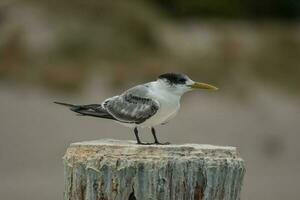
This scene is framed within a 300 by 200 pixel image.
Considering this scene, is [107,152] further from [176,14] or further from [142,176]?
[176,14]

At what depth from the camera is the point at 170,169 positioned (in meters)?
4.51

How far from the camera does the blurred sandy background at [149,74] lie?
1781 cm

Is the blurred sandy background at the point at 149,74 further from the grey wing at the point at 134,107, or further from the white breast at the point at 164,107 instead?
the white breast at the point at 164,107

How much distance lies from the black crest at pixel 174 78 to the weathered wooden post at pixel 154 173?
121 cm

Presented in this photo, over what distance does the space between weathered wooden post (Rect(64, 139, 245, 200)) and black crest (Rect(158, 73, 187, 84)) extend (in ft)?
3.95

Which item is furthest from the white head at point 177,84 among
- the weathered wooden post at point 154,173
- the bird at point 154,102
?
the weathered wooden post at point 154,173

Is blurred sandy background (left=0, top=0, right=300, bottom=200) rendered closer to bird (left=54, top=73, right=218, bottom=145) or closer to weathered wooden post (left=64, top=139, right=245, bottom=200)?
bird (left=54, top=73, right=218, bottom=145)

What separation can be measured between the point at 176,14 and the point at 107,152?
28817mm

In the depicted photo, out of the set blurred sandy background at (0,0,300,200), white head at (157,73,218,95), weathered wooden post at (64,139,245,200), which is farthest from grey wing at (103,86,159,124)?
blurred sandy background at (0,0,300,200)

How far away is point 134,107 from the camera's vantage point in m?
5.95

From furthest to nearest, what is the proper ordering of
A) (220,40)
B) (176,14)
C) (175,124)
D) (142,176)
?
(176,14)
(220,40)
(175,124)
(142,176)

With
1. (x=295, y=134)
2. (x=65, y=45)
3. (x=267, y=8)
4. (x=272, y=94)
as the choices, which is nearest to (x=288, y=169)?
(x=295, y=134)

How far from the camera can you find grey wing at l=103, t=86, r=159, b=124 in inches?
232

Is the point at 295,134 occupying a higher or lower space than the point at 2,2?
lower
